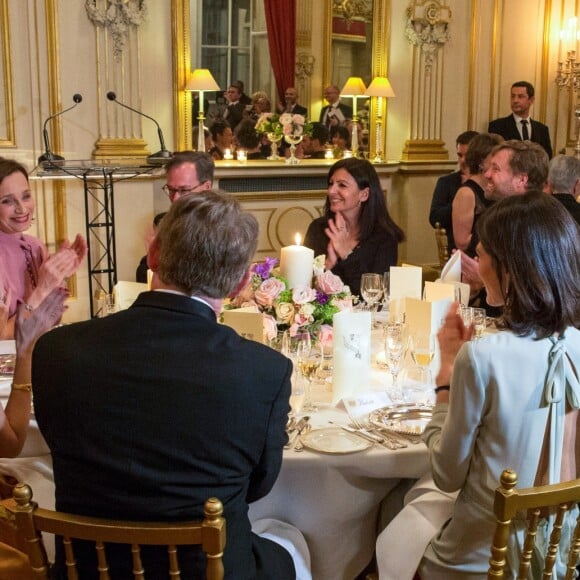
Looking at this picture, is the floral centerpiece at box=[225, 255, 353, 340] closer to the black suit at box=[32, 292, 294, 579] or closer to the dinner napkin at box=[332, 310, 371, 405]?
the dinner napkin at box=[332, 310, 371, 405]

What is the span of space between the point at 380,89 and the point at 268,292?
508 centimetres

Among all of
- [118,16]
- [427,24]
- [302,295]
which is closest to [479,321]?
[302,295]

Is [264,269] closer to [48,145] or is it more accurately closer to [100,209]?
[48,145]

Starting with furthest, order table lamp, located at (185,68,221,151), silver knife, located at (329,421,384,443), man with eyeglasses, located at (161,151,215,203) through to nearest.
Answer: table lamp, located at (185,68,221,151), man with eyeglasses, located at (161,151,215,203), silver knife, located at (329,421,384,443)

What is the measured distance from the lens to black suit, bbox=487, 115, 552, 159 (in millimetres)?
7594

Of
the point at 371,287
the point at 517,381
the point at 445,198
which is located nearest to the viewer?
the point at 517,381

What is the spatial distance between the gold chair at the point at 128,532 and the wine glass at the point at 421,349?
3.70ft

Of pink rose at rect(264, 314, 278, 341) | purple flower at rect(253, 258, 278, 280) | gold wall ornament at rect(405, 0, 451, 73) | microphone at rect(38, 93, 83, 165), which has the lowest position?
pink rose at rect(264, 314, 278, 341)

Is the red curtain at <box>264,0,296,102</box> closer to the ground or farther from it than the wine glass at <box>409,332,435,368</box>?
farther from it

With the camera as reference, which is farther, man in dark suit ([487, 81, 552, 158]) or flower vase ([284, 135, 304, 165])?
man in dark suit ([487, 81, 552, 158])

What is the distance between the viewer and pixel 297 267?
103 inches

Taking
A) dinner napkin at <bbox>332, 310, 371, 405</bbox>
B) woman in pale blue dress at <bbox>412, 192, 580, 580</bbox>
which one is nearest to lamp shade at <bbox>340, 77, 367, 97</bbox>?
dinner napkin at <bbox>332, 310, 371, 405</bbox>

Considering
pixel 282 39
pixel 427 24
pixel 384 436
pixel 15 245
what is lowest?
pixel 384 436

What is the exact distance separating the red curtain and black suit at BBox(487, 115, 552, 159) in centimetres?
203
